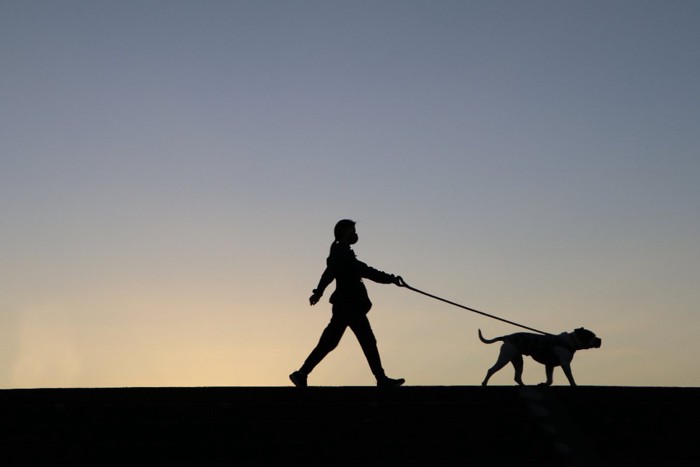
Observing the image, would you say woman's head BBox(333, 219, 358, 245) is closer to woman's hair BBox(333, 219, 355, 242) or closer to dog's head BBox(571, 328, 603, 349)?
woman's hair BBox(333, 219, 355, 242)

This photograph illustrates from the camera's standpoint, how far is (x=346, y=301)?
1305 cm

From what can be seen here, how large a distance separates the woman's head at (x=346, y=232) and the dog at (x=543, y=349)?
271 cm

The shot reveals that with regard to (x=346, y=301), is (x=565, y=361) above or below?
below

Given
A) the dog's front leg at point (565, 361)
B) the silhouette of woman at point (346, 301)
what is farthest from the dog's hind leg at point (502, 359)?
the silhouette of woman at point (346, 301)

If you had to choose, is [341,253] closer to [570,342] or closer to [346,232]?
[346,232]
